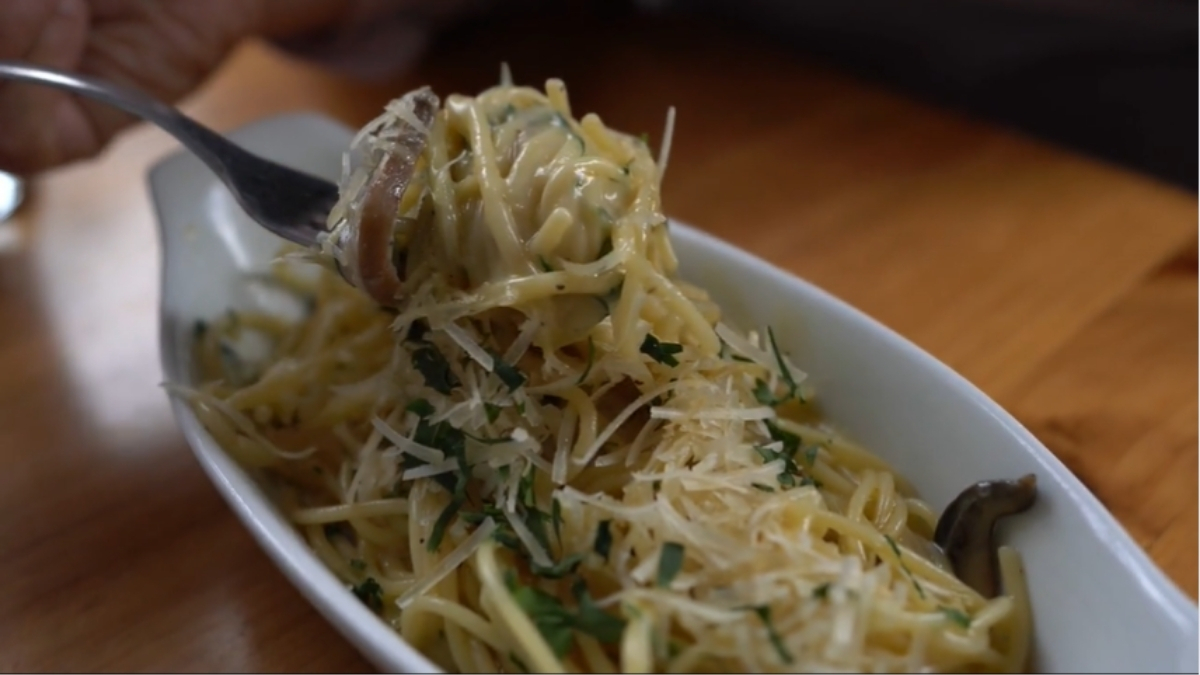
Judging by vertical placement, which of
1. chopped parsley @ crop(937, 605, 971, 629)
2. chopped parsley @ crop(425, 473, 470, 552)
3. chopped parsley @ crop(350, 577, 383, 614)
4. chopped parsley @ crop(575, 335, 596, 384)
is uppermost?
chopped parsley @ crop(575, 335, 596, 384)

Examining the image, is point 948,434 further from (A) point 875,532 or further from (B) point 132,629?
(B) point 132,629

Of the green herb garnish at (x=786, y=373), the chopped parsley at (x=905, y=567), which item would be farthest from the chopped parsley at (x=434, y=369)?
the chopped parsley at (x=905, y=567)

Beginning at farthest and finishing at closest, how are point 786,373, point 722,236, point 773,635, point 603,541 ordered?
point 722,236 → point 786,373 → point 603,541 → point 773,635

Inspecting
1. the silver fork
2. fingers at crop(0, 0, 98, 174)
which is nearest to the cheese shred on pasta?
the silver fork

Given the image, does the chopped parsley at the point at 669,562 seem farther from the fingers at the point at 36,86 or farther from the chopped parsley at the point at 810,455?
the fingers at the point at 36,86

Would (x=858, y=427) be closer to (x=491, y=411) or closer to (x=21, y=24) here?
(x=491, y=411)

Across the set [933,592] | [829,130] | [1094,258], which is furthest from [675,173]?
[933,592]

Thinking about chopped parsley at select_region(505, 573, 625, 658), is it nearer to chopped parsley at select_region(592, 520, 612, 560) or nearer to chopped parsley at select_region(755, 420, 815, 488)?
chopped parsley at select_region(592, 520, 612, 560)

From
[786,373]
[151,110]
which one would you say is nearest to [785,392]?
[786,373]
